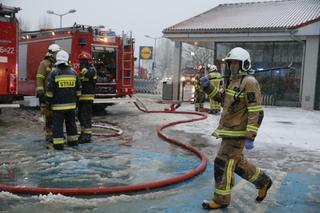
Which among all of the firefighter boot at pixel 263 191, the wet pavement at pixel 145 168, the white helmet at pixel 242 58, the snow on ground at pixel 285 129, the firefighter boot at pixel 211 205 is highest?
the white helmet at pixel 242 58

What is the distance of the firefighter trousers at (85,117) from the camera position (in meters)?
8.27

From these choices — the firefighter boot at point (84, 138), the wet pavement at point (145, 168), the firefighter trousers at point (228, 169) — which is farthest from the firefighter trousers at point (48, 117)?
the firefighter trousers at point (228, 169)

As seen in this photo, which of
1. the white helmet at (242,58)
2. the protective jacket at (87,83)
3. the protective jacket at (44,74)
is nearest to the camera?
the white helmet at (242,58)

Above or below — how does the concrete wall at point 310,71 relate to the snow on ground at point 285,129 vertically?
above

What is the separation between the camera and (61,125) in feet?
24.2

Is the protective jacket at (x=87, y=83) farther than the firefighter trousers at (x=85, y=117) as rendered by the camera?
Yes

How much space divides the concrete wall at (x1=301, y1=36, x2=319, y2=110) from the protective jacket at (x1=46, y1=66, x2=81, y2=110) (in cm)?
1216

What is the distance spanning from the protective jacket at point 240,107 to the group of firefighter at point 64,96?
11.2 feet

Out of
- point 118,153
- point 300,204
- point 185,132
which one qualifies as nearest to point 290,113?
point 185,132

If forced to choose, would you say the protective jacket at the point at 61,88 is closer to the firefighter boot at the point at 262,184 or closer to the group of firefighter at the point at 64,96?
the group of firefighter at the point at 64,96

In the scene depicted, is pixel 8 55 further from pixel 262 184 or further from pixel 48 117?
pixel 262 184

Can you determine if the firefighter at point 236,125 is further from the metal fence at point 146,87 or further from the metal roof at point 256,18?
the metal fence at point 146,87

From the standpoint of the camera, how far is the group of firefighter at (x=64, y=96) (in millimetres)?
7344

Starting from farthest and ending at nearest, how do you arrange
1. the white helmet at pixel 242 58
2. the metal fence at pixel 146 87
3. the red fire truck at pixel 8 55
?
1. the metal fence at pixel 146 87
2. the red fire truck at pixel 8 55
3. the white helmet at pixel 242 58
